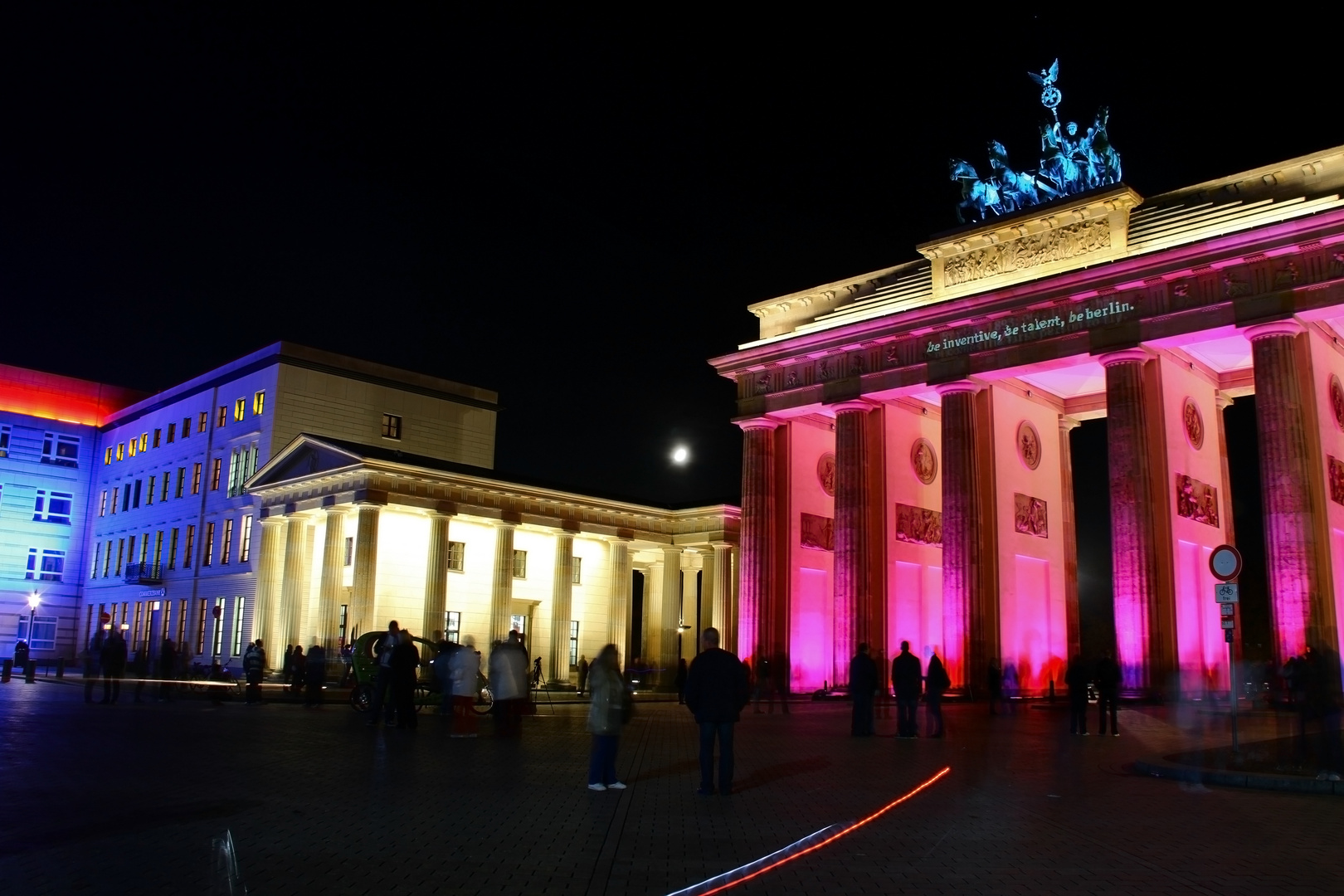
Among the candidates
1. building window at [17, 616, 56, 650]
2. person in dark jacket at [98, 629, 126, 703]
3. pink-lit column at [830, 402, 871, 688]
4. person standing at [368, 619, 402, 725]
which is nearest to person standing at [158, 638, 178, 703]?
person in dark jacket at [98, 629, 126, 703]

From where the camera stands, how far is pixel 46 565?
65.8m

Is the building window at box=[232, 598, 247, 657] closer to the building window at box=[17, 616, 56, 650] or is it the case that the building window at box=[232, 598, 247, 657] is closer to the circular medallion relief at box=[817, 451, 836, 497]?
the building window at box=[17, 616, 56, 650]

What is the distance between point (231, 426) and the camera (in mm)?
58469

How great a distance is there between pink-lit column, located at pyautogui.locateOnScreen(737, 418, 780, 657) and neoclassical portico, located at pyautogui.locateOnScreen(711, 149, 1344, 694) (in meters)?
0.09

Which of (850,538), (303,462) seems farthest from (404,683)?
(303,462)

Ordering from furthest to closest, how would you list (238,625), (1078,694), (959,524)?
(238,625)
(959,524)
(1078,694)

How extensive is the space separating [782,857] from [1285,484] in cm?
2556

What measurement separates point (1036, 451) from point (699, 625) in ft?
78.7

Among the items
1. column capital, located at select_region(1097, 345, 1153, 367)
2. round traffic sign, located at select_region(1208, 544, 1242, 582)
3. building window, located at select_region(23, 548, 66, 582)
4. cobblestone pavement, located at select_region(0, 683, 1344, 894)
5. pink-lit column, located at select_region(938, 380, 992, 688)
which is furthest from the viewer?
building window, located at select_region(23, 548, 66, 582)

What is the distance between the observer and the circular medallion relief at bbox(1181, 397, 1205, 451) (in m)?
35.0

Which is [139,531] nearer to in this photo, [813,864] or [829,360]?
[829,360]

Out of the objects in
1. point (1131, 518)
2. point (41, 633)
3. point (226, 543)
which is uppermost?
point (226, 543)

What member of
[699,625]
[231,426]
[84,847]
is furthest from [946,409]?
[231,426]

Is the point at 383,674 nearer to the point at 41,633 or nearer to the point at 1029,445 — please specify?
the point at 1029,445
